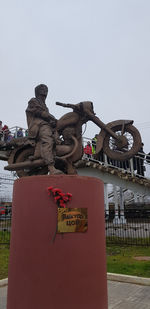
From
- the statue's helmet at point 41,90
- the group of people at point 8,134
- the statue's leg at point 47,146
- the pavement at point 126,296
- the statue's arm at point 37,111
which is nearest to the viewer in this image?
the statue's leg at point 47,146

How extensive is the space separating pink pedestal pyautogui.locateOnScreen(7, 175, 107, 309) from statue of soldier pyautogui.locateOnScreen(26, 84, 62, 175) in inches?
36.1

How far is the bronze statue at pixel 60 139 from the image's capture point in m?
5.40

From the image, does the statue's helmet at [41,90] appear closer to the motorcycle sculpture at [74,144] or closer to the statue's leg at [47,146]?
the motorcycle sculpture at [74,144]

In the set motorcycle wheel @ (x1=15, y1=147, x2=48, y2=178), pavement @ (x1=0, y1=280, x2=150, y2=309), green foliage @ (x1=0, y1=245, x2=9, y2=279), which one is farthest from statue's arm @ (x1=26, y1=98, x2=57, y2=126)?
green foliage @ (x1=0, y1=245, x2=9, y2=279)

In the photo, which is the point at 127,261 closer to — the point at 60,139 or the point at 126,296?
the point at 126,296

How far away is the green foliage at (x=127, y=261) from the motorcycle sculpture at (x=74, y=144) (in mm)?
4010

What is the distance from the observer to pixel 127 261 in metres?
8.95

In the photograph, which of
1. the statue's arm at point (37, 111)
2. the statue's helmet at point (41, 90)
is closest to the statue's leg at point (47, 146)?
the statue's arm at point (37, 111)

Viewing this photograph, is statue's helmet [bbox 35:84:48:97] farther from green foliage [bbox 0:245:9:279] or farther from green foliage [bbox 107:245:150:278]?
green foliage [bbox 107:245:150:278]

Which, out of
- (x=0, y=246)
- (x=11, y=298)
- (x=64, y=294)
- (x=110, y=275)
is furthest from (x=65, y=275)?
(x=0, y=246)

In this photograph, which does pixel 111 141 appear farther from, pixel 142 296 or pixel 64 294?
pixel 142 296

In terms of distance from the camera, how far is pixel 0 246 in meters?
12.6

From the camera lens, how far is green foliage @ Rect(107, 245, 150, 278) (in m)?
7.76

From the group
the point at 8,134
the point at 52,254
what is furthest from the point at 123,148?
the point at 8,134
